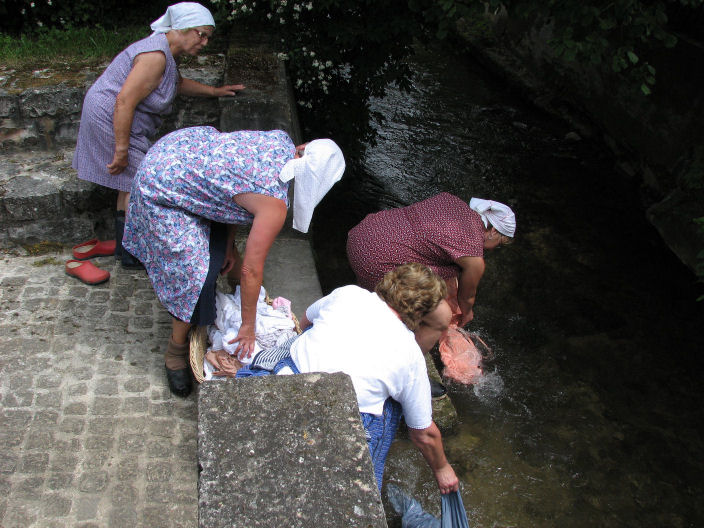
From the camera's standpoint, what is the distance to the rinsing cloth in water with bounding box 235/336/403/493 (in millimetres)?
2537

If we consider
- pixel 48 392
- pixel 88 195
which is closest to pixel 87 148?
pixel 88 195

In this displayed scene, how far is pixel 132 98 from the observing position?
3467 mm

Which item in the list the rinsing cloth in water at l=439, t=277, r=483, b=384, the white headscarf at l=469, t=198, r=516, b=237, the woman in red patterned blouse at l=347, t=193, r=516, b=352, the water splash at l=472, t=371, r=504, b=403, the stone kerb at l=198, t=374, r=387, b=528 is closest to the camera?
the stone kerb at l=198, t=374, r=387, b=528

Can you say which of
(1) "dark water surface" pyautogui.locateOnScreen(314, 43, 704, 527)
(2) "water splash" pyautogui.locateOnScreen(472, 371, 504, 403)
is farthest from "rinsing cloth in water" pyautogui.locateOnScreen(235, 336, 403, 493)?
(2) "water splash" pyautogui.locateOnScreen(472, 371, 504, 403)

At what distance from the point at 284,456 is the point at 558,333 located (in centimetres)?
392

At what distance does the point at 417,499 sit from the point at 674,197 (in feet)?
16.2

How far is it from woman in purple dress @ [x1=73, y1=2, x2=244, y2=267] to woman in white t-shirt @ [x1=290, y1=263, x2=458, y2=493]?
5.53ft

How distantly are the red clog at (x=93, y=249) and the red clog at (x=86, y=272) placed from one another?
0.10 meters

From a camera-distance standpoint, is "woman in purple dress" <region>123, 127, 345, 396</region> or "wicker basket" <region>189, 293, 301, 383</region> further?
"wicker basket" <region>189, 293, 301, 383</region>

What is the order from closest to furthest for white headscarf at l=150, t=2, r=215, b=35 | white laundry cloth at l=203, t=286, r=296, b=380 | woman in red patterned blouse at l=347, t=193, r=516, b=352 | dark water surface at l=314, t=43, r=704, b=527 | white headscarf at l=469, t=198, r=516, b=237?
white laundry cloth at l=203, t=286, r=296, b=380
white headscarf at l=150, t=2, r=215, b=35
woman in red patterned blouse at l=347, t=193, r=516, b=352
white headscarf at l=469, t=198, r=516, b=237
dark water surface at l=314, t=43, r=704, b=527

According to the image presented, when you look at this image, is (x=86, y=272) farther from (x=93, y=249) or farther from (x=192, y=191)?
(x=192, y=191)

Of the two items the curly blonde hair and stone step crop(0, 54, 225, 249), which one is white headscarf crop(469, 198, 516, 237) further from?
stone step crop(0, 54, 225, 249)

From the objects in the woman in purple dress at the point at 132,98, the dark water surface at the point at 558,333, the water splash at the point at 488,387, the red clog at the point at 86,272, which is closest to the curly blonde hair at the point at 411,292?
the dark water surface at the point at 558,333

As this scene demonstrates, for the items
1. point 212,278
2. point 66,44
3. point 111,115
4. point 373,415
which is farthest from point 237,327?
point 66,44
